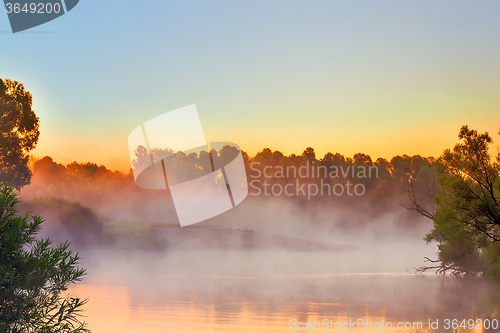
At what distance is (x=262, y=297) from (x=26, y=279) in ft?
49.9

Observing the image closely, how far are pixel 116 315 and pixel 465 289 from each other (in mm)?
20646

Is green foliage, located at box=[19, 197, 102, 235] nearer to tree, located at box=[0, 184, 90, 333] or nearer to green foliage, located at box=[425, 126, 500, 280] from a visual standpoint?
green foliage, located at box=[425, 126, 500, 280]

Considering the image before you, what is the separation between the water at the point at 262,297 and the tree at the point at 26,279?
6.29 metres

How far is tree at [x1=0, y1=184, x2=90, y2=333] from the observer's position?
8438 mm

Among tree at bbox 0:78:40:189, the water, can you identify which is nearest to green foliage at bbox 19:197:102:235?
tree at bbox 0:78:40:189

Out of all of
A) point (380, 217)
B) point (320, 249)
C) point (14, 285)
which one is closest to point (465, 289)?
point (14, 285)

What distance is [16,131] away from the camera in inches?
1447

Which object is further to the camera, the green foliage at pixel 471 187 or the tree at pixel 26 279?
the green foliage at pixel 471 187

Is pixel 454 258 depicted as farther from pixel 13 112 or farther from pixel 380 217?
pixel 380 217

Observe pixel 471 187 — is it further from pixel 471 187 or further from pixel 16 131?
pixel 16 131

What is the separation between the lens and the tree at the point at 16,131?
35.6 meters

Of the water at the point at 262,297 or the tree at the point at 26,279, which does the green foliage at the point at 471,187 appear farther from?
the tree at the point at 26,279

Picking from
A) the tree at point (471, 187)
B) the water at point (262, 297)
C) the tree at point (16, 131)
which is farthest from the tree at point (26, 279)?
the tree at point (16, 131)

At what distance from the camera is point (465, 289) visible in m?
26.7
